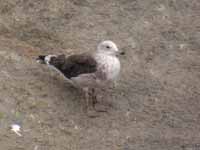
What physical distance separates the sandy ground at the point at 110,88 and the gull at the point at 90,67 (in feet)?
0.57

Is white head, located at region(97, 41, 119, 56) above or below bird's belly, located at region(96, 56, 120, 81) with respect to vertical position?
above

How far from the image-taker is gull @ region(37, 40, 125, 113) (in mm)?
7406

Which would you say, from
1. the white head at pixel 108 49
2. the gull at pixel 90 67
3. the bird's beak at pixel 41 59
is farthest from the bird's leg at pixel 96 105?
the bird's beak at pixel 41 59

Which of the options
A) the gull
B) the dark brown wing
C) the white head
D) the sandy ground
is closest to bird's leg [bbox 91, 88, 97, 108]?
the gull

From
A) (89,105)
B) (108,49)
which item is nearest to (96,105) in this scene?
(89,105)

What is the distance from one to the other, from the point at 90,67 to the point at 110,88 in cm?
47

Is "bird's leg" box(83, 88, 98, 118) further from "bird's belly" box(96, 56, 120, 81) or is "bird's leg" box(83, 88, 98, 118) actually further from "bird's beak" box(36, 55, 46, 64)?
"bird's beak" box(36, 55, 46, 64)

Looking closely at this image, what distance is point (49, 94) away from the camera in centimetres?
743

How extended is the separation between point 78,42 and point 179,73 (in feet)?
4.80

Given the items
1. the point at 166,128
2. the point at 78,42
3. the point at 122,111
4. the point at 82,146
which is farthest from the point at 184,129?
the point at 78,42

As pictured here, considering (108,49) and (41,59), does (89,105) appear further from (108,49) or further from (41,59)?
(41,59)

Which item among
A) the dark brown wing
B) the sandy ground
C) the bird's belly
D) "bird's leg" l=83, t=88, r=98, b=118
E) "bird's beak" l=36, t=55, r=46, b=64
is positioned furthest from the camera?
"bird's beak" l=36, t=55, r=46, b=64

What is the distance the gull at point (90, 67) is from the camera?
741 cm

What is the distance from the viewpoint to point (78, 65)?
7.62 meters
